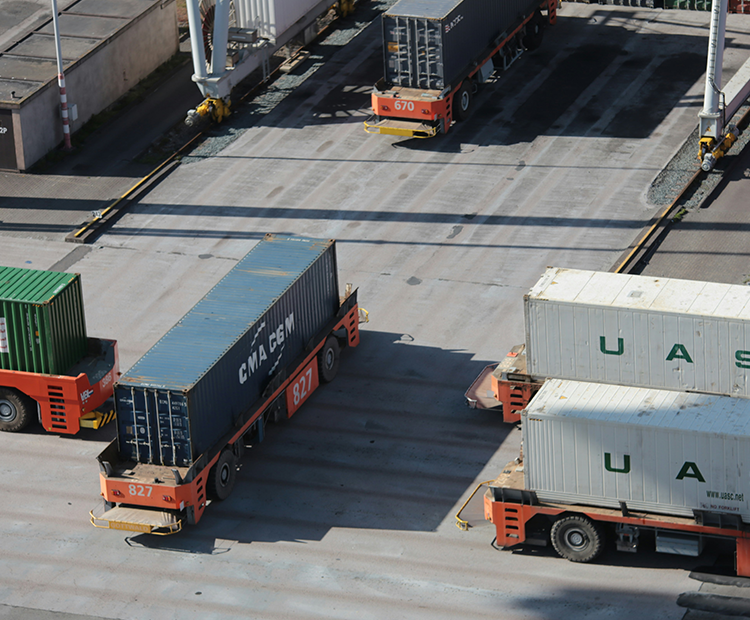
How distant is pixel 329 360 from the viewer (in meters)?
37.8

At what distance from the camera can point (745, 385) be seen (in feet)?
103

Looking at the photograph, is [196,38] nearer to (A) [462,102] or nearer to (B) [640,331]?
(A) [462,102]

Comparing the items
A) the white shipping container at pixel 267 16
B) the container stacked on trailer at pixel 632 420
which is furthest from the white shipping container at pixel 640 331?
the white shipping container at pixel 267 16

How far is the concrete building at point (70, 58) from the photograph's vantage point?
5025 centimetres

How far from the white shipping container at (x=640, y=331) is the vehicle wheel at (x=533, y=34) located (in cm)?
2524

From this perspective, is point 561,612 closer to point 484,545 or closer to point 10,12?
point 484,545

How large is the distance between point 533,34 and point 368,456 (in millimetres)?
27131

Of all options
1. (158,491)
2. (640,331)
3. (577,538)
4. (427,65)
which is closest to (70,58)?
(427,65)

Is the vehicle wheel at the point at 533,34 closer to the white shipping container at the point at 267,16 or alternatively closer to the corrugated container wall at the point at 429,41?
the corrugated container wall at the point at 429,41

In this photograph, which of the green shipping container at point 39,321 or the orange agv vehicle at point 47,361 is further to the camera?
the orange agv vehicle at point 47,361

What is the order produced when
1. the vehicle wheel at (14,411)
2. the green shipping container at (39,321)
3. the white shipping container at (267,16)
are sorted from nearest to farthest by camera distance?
the green shipping container at (39,321), the vehicle wheel at (14,411), the white shipping container at (267,16)

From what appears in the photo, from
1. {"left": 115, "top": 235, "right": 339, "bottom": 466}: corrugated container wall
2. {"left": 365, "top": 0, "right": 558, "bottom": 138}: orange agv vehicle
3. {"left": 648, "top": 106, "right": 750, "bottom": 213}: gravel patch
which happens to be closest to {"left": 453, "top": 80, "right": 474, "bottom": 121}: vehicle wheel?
{"left": 365, "top": 0, "right": 558, "bottom": 138}: orange agv vehicle

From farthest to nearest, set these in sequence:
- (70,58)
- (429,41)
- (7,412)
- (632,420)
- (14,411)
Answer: (70,58) < (429,41) < (7,412) < (14,411) < (632,420)

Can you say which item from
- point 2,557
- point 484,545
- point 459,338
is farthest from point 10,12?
point 484,545
